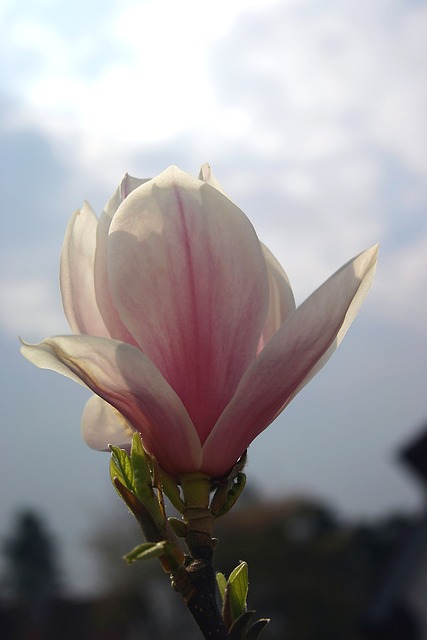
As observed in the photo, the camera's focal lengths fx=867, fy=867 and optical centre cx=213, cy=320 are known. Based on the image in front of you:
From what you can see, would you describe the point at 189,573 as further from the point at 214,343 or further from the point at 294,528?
the point at 294,528

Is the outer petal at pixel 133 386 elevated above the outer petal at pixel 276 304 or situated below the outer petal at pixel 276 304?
below

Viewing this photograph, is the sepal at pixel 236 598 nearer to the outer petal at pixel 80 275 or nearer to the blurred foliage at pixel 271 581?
the outer petal at pixel 80 275

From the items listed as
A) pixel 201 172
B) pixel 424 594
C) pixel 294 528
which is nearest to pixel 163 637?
pixel 294 528

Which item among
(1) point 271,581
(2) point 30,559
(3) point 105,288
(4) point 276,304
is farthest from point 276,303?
(2) point 30,559

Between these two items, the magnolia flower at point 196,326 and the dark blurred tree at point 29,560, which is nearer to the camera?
the magnolia flower at point 196,326

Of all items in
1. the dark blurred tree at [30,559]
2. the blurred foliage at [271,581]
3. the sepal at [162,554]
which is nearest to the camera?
the sepal at [162,554]

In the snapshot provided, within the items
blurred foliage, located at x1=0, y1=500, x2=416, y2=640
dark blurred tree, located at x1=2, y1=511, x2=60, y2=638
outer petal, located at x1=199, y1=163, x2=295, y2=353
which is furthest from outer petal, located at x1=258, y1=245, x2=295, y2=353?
dark blurred tree, located at x1=2, y1=511, x2=60, y2=638

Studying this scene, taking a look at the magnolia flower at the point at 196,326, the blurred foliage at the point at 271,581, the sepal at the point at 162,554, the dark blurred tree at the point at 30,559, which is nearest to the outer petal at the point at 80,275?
the magnolia flower at the point at 196,326

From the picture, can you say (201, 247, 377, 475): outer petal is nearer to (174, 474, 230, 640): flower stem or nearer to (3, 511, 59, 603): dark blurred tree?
(174, 474, 230, 640): flower stem
